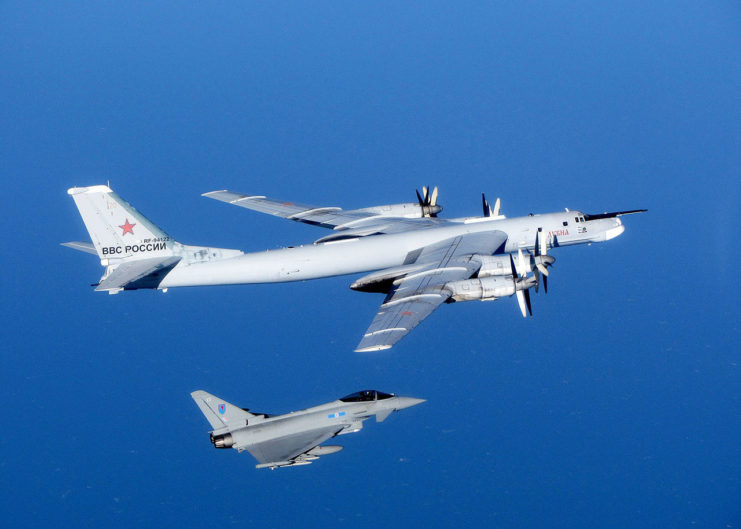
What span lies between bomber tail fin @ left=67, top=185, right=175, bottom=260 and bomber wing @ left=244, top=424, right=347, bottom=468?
11.4 meters

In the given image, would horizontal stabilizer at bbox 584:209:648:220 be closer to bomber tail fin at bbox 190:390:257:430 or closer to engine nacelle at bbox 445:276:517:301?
engine nacelle at bbox 445:276:517:301

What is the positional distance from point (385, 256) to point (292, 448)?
490 inches

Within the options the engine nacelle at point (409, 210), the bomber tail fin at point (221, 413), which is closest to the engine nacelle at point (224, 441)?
the bomber tail fin at point (221, 413)

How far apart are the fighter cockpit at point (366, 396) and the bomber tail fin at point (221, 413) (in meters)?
4.53

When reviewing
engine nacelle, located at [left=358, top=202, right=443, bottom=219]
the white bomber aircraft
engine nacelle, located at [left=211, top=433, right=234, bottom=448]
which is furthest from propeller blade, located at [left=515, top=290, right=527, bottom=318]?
engine nacelle, located at [left=211, top=433, right=234, bottom=448]

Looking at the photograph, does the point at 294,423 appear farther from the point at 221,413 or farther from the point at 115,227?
the point at 115,227

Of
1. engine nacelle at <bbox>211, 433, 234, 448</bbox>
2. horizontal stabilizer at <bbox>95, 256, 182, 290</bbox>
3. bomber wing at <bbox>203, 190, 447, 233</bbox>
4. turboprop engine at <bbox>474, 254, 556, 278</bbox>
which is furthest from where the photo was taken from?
bomber wing at <bbox>203, 190, 447, 233</bbox>

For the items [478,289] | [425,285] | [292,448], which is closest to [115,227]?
[292,448]

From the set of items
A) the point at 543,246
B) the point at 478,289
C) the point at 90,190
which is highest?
the point at 90,190

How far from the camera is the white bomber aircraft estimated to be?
156 feet

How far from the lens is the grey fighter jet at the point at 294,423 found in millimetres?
45062

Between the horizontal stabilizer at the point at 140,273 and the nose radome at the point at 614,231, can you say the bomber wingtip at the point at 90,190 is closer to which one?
the horizontal stabilizer at the point at 140,273

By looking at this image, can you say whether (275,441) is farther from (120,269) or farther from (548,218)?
(548,218)

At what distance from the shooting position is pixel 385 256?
173 feet
